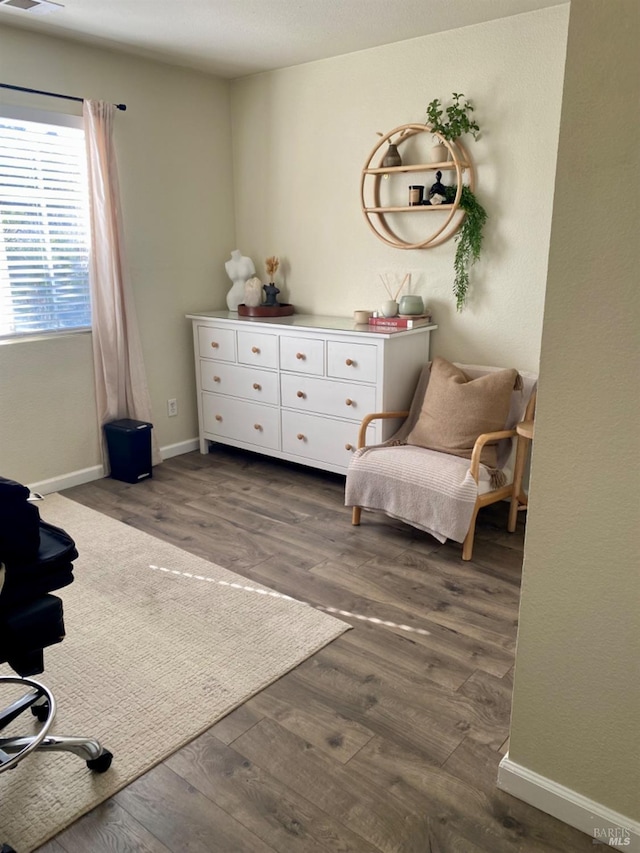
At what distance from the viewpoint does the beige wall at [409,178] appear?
3.30m

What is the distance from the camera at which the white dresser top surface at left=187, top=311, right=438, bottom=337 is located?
3.60 m

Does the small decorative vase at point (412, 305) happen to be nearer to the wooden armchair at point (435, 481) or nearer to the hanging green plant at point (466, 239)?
the hanging green plant at point (466, 239)

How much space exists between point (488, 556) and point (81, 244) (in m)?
2.84

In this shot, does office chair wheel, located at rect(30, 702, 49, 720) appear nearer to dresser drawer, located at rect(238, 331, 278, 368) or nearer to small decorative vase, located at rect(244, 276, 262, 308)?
dresser drawer, located at rect(238, 331, 278, 368)

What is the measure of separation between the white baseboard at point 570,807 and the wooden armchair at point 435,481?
1.32 metres

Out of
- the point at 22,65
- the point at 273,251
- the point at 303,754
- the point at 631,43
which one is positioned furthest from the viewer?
the point at 273,251

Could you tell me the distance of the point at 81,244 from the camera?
387cm

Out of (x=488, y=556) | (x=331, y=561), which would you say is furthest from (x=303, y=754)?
(x=488, y=556)

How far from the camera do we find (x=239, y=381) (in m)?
4.28

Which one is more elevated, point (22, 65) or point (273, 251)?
point (22, 65)

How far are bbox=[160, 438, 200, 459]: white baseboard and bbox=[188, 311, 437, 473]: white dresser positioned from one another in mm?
104

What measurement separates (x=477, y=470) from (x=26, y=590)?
6.55 ft

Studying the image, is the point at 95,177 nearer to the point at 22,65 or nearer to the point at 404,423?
the point at 22,65

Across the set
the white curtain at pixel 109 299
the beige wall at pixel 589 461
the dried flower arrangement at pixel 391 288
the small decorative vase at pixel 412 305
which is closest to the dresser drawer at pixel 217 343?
the white curtain at pixel 109 299
